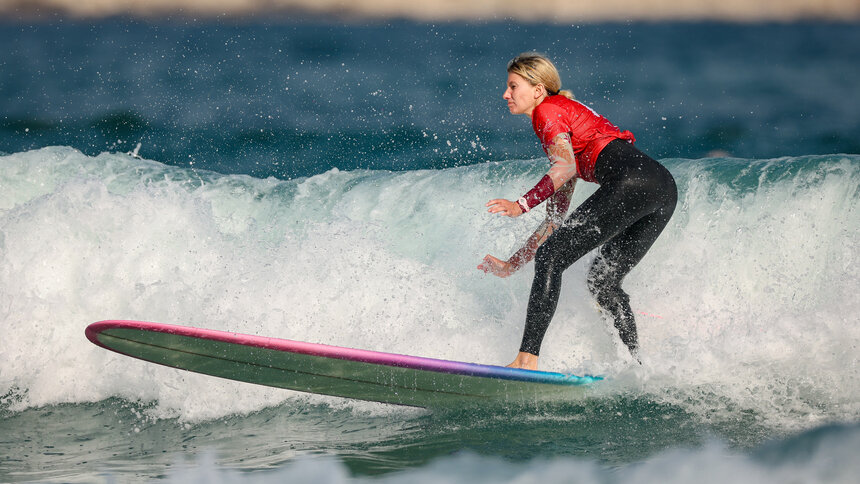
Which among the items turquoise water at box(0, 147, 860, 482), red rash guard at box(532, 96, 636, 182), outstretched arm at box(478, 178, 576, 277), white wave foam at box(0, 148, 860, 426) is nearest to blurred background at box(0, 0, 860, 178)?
turquoise water at box(0, 147, 860, 482)

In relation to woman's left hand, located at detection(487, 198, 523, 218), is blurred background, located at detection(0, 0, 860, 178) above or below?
above

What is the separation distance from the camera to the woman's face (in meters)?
3.36

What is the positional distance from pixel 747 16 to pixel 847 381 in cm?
1093

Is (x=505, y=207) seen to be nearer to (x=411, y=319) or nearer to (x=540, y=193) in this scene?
(x=540, y=193)

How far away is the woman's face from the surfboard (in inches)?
46.1

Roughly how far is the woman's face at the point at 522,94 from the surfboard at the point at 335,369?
3.84 feet

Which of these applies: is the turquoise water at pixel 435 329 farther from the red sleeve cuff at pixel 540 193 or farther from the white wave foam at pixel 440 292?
the red sleeve cuff at pixel 540 193

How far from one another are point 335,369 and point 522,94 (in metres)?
1.52

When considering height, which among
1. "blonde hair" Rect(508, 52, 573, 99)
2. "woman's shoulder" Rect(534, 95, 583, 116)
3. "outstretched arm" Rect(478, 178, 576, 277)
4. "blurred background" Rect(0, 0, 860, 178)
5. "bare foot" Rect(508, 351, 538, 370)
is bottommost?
"bare foot" Rect(508, 351, 538, 370)

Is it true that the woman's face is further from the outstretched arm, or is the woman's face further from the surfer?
the outstretched arm

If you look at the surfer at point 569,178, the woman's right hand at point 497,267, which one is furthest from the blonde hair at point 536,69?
the woman's right hand at point 497,267

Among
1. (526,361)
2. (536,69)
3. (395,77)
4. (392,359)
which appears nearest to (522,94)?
(536,69)

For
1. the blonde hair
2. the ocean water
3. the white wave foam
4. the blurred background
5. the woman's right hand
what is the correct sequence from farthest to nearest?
the blurred background → the white wave foam → the woman's right hand → the blonde hair → the ocean water

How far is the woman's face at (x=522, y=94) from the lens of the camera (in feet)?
11.0
